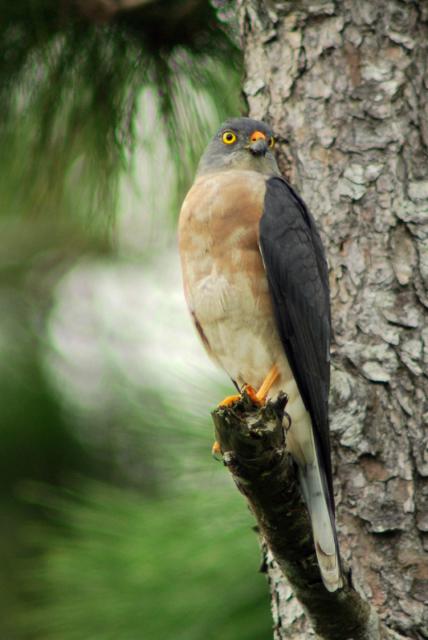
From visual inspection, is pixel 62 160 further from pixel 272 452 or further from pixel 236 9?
pixel 272 452

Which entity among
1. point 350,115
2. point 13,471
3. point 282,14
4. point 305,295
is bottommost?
point 13,471

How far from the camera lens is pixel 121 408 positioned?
236 inches

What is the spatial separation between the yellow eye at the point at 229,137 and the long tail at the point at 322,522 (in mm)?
1435

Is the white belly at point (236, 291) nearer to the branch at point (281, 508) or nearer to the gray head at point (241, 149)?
the gray head at point (241, 149)

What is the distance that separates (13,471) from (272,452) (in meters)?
4.00

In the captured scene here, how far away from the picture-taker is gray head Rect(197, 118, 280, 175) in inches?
157

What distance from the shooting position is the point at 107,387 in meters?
6.24

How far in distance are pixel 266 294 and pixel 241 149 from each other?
0.79 m

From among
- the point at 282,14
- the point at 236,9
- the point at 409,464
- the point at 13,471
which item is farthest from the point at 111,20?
the point at 13,471

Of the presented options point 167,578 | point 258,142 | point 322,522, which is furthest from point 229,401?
point 258,142

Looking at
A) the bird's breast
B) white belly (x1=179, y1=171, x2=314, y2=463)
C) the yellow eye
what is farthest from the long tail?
the yellow eye

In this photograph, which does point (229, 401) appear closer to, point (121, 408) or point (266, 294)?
point (266, 294)

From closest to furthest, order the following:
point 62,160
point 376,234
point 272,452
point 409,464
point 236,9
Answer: point 272,452 → point 409,464 → point 376,234 → point 236,9 → point 62,160

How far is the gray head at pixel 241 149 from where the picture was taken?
3980 millimetres
